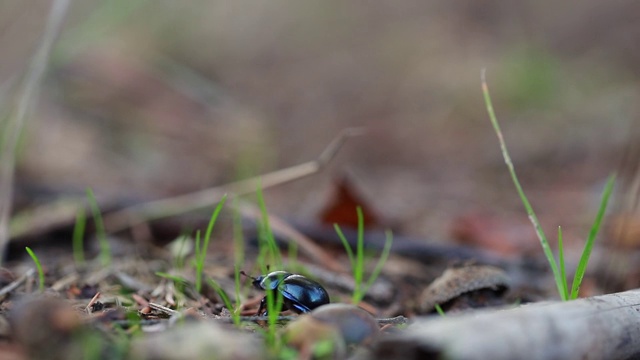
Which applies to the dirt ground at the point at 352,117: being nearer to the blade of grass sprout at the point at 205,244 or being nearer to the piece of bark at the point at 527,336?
the blade of grass sprout at the point at 205,244

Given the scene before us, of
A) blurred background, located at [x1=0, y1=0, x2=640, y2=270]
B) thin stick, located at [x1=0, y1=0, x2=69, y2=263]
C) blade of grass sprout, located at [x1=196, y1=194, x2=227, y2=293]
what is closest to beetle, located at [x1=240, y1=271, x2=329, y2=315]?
blade of grass sprout, located at [x1=196, y1=194, x2=227, y2=293]

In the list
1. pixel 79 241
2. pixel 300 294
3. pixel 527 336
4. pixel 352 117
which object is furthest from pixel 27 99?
pixel 352 117

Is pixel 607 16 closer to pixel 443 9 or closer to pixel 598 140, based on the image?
pixel 443 9

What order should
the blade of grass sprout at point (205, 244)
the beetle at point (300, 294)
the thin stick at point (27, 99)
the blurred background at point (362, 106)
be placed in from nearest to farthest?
the beetle at point (300, 294)
the blade of grass sprout at point (205, 244)
the thin stick at point (27, 99)
the blurred background at point (362, 106)

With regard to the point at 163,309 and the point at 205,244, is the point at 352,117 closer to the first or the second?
the point at 205,244

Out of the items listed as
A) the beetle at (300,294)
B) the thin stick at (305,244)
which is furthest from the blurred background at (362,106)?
the beetle at (300,294)
